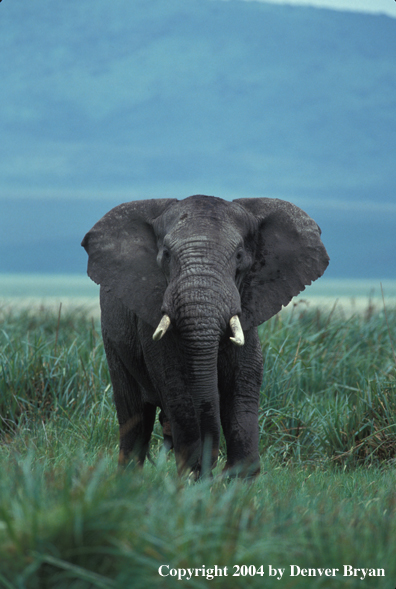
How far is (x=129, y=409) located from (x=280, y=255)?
1.93 m

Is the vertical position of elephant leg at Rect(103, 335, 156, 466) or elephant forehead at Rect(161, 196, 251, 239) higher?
elephant forehead at Rect(161, 196, 251, 239)

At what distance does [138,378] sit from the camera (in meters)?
5.33

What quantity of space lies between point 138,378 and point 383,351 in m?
5.30

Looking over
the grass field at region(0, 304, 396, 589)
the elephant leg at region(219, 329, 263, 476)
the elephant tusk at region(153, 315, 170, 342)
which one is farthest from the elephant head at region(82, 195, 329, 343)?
the grass field at region(0, 304, 396, 589)

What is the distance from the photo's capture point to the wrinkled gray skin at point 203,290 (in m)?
4.10

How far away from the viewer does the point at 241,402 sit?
471 centimetres

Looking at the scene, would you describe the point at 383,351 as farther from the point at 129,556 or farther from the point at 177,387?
the point at 129,556

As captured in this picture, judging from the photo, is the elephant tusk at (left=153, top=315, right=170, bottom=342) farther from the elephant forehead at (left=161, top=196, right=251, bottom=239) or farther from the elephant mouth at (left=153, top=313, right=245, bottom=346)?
the elephant forehead at (left=161, top=196, right=251, bottom=239)

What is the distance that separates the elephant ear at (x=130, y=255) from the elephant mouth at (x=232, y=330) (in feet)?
1.65

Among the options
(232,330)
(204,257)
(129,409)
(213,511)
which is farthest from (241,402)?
(213,511)

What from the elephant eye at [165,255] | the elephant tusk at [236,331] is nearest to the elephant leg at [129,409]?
the elephant eye at [165,255]

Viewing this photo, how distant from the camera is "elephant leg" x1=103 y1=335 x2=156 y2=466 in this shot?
18.4 ft

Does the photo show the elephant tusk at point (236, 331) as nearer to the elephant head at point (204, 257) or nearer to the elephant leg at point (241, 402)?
the elephant head at point (204, 257)

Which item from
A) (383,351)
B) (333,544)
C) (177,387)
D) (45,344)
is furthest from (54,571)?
(383,351)
